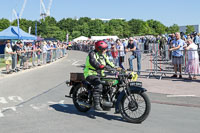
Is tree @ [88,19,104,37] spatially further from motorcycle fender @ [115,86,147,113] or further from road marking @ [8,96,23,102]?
motorcycle fender @ [115,86,147,113]

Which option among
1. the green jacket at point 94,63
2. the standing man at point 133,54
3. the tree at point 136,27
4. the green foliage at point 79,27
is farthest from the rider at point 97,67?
the tree at point 136,27

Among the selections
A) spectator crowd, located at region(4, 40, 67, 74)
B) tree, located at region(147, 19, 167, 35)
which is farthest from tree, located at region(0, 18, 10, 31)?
spectator crowd, located at region(4, 40, 67, 74)

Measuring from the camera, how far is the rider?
6219 millimetres

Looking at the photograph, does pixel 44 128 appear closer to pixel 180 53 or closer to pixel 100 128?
pixel 100 128

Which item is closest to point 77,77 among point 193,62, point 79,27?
point 193,62

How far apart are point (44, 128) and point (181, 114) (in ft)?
10.0

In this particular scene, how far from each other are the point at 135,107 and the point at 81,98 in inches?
56.6

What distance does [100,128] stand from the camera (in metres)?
5.61

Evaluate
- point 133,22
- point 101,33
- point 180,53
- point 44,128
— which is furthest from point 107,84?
point 133,22

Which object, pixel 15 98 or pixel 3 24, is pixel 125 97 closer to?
pixel 15 98

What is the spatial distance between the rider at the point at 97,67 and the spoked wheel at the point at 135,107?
1.73ft

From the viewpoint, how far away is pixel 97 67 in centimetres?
627

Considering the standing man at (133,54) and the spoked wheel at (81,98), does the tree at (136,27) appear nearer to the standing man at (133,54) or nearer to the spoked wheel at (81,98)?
the standing man at (133,54)

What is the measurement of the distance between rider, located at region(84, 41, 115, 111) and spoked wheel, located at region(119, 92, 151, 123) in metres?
0.53
